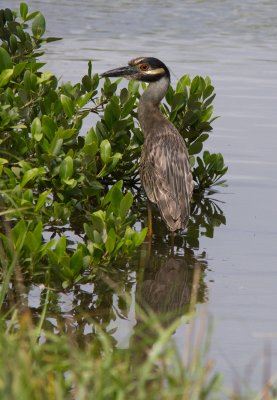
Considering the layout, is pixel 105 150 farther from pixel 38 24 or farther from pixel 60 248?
pixel 60 248

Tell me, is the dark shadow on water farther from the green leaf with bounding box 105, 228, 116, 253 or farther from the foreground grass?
the foreground grass

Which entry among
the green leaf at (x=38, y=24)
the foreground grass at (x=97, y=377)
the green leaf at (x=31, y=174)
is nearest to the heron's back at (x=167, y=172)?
the green leaf at (x=38, y=24)

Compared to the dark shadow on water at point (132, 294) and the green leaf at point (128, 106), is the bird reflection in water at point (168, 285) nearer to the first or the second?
the dark shadow on water at point (132, 294)

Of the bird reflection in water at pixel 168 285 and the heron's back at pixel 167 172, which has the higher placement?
the heron's back at pixel 167 172

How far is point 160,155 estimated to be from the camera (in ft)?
29.0

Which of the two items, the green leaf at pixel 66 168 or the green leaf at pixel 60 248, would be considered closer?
the green leaf at pixel 60 248

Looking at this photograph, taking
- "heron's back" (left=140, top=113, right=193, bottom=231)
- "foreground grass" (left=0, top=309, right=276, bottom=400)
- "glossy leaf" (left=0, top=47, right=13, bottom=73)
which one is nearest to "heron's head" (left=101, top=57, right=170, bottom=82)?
"heron's back" (left=140, top=113, right=193, bottom=231)

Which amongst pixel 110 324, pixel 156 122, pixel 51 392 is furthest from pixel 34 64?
pixel 51 392

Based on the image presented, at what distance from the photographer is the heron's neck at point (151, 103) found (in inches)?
365

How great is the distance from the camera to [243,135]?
11.4m

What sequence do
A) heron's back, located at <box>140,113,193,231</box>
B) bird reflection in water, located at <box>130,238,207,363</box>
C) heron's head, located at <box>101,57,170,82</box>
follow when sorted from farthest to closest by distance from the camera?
heron's head, located at <box>101,57,170,82</box> < heron's back, located at <box>140,113,193,231</box> < bird reflection in water, located at <box>130,238,207,363</box>

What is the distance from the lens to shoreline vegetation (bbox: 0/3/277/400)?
13.2 feet

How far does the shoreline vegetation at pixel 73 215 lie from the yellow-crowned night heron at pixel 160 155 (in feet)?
0.57

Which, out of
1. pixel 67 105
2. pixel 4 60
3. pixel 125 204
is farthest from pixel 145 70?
pixel 125 204
